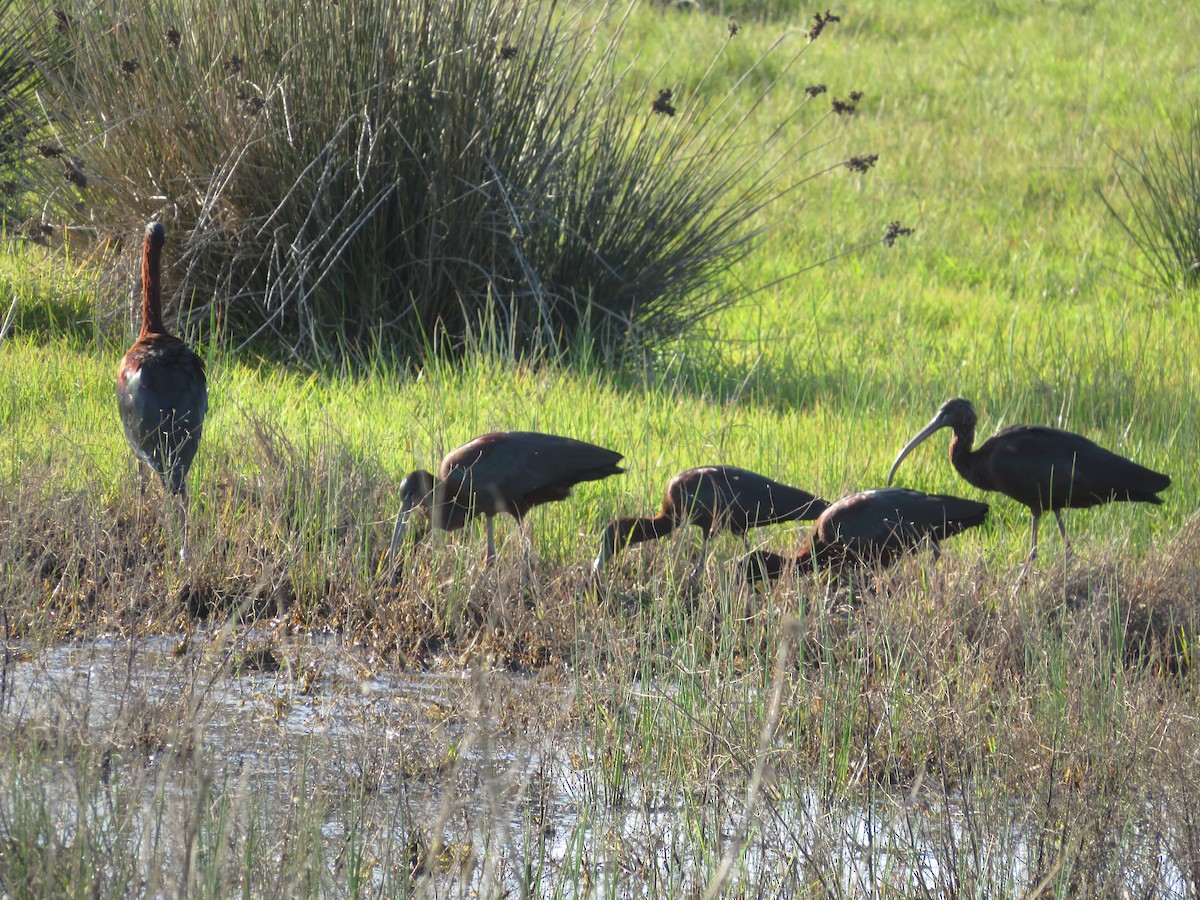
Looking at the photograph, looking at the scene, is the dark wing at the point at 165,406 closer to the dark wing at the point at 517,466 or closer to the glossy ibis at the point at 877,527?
the dark wing at the point at 517,466

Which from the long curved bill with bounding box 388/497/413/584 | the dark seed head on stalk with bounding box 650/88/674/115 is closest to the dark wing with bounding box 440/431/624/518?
the long curved bill with bounding box 388/497/413/584

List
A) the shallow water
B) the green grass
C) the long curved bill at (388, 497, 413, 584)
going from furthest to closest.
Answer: the long curved bill at (388, 497, 413, 584) → the green grass → the shallow water

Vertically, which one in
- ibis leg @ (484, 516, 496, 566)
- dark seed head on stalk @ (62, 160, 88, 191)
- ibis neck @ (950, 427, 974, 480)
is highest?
dark seed head on stalk @ (62, 160, 88, 191)

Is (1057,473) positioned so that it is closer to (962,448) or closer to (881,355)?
(962,448)

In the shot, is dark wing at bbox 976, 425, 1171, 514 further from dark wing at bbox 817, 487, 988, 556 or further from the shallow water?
the shallow water

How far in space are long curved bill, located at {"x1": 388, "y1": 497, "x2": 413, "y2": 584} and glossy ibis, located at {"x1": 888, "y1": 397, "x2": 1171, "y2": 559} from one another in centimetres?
189

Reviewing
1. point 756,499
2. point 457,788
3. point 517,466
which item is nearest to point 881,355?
point 756,499

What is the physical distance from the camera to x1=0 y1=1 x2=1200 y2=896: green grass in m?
3.09

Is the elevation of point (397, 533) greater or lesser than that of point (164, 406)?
lesser

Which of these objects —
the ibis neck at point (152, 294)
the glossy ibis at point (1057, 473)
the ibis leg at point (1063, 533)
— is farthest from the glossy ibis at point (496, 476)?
the ibis leg at point (1063, 533)

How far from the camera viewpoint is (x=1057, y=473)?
486 cm

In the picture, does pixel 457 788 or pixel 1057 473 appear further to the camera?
pixel 1057 473

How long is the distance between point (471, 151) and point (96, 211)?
1.81 m

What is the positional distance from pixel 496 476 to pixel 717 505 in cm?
68
